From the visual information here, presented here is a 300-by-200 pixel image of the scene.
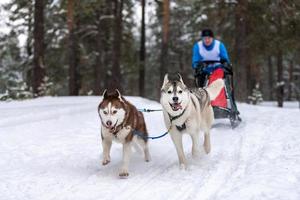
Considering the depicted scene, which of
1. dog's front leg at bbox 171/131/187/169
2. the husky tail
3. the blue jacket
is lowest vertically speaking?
dog's front leg at bbox 171/131/187/169

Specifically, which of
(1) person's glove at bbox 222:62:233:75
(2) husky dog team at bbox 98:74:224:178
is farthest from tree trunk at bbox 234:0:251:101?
(2) husky dog team at bbox 98:74:224:178

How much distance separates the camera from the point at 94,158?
7.19m

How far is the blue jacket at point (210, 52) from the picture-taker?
9508mm

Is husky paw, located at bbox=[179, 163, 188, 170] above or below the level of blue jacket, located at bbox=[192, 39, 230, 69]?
below

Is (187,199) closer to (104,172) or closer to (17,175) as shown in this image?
(104,172)

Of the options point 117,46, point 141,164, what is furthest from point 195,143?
point 117,46

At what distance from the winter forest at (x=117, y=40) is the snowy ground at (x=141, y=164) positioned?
5.74 meters

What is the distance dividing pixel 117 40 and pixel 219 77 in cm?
1322

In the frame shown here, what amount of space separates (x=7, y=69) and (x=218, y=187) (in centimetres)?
2631

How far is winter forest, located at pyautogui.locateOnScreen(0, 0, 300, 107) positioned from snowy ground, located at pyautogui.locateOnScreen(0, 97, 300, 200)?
5.74m

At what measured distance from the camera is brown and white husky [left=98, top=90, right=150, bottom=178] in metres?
5.86

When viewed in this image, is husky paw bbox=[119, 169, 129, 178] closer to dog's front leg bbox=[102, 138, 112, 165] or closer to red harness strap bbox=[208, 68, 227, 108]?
dog's front leg bbox=[102, 138, 112, 165]

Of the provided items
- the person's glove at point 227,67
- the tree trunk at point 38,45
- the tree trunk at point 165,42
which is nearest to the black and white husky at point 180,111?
the person's glove at point 227,67

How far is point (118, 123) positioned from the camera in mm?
6008
